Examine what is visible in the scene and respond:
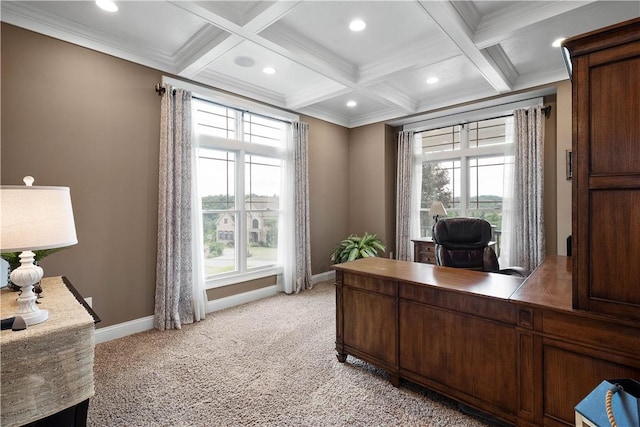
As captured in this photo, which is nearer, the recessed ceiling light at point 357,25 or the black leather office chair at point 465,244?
the recessed ceiling light at point 357,25

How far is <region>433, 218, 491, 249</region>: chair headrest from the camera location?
3186 millimetres

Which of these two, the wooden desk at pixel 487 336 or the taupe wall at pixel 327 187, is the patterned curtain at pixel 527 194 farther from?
the taupe wall at pixel 327 187

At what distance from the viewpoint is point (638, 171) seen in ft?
4.18

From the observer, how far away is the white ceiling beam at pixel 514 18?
2371 mm

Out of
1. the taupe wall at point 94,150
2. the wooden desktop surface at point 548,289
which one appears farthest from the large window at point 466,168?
the taupe wall at point 94,150

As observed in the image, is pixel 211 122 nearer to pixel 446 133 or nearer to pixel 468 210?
pixel 446 133

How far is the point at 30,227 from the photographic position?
133 centimetres

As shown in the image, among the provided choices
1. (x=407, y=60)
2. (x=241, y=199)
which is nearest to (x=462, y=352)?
(x=407, y=60)

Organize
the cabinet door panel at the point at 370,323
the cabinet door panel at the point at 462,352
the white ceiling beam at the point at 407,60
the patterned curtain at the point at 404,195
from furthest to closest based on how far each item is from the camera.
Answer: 1. the patterned curtain at the point at 404,195
2. the white ceiling beam at the point at 407,60
3. the cabinet door panel at the point at 370,323
4. the cabinet door panel at the point at 462,352

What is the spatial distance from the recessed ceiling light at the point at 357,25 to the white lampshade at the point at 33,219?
8.42 feet

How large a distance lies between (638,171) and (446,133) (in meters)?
4.01

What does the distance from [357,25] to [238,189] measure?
2.44m

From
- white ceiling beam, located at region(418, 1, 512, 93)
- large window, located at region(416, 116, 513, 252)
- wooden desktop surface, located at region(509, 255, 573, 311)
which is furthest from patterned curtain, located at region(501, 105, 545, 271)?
wooden desktop surface, located at region(509, 255, 573, 311)

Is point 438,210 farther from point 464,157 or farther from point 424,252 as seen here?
point 464,157
